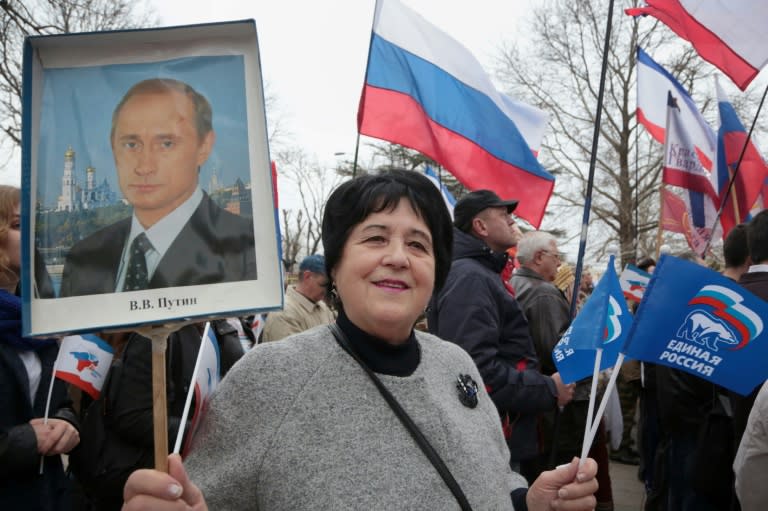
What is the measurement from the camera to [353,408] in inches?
66.2

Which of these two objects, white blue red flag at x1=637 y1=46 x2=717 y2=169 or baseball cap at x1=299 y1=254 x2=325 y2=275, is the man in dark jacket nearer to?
baseball cap at x1=299 y1=254 x2=325 y2=275

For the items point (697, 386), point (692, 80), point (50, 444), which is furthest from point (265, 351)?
point (692, 80)

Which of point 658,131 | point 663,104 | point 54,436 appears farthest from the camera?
point 658,131

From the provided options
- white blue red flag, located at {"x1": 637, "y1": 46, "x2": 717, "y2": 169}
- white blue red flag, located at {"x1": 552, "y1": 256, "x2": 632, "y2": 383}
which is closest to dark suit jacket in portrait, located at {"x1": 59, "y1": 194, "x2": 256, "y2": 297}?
white blue red flag, located at {"x1": 552, "y1": 256, "x2": 632, "y2": 383}

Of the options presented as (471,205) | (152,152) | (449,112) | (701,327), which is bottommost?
(701,327)

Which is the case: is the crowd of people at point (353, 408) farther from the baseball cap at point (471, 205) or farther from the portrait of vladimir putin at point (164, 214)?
the baseball cap at point (471, 205)

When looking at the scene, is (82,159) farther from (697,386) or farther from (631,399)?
(631,399)

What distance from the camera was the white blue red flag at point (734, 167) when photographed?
21.9 feet

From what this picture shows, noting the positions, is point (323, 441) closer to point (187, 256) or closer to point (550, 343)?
point (187, 256)

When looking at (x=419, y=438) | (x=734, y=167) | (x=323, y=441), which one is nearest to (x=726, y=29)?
(x=734, y=167)

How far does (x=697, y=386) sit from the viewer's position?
12.5 feet

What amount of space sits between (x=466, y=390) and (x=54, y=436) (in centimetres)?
168

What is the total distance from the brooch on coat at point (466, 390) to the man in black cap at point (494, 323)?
1.40m

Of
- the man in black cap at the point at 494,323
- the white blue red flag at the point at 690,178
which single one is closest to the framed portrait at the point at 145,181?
the man in black cap at the point at 494,323
